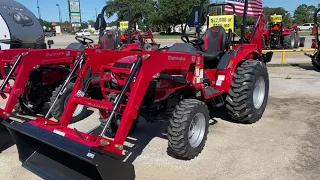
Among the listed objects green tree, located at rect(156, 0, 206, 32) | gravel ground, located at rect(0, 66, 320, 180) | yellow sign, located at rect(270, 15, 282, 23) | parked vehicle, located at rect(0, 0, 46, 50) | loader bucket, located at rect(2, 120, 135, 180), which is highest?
green tree, located at rect(156, 0, 206, 32)

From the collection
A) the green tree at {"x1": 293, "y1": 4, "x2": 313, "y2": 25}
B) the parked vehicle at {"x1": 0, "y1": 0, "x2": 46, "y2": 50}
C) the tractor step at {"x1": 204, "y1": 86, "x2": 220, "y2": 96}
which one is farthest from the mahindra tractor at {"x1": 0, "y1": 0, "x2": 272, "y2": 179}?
the green tree at {"x1": 293, "y1": 4, "x2": 313, "y2": 25}

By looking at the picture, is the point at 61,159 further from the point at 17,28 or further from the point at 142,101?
the point at 17,28

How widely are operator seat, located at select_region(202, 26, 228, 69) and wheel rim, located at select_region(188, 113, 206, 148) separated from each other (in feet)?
4.26

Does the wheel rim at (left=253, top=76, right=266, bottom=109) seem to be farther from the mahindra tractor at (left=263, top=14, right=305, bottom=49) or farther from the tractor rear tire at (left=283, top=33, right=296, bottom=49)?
the tractor rear tire at (left=283, top=33, right=296, bottom=49)

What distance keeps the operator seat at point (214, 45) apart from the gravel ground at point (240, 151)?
103 cm

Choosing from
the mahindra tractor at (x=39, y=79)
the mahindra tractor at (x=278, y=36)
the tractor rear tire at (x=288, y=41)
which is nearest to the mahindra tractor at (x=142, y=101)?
the mahindra tractor at (x=39, y=79)

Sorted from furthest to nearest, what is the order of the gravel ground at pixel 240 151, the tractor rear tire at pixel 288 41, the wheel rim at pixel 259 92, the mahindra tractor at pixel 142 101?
the tractor rear tire at pixel 288 41 → the wheel rim at pixel 259 92 → the gravel ground at pixel 240 151 → the mahindra tractor at pixel 142 101

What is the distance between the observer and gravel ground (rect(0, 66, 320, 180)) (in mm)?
3703

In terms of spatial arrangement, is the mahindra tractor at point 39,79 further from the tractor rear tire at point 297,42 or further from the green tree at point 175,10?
the green tree at point 175,10

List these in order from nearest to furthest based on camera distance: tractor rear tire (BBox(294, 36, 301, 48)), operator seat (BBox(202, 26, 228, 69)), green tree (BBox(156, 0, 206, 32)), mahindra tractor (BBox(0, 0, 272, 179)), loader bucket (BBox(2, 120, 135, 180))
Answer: loader bucket (BBox(2, 120, 135, 180)) → mahindra tractor (BBox(0, 0, 272, 179)) → operator seat (BBox(202, 26, 228, 69)) → tractor rear tire (BBox(294, 36, 301, 48)) → green tree (BBox(156, 0, 206, 32))

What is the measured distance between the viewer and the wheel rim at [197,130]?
4082 mm

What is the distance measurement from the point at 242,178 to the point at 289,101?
12.5ft

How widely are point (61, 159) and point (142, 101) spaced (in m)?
1.12

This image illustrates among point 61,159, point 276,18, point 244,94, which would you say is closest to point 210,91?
point 244,94
